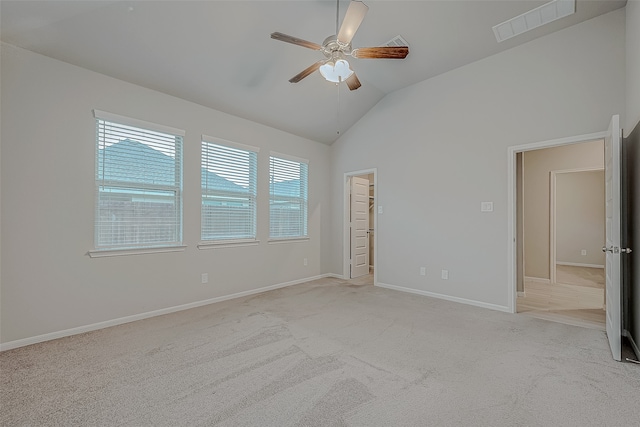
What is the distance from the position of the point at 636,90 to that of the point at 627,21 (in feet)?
2.87

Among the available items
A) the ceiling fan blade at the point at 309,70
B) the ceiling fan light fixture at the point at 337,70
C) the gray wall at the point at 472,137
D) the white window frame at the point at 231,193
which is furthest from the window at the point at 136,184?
the gray wall at the point at 472,137

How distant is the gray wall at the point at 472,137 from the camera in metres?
3.05

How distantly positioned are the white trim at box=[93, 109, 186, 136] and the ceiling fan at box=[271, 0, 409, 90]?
180 cm

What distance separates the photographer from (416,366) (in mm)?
2240

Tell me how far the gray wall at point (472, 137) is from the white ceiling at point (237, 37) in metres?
0.31

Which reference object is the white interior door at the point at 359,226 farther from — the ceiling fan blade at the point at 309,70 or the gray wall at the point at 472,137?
the ceiling fan blade at the point at 309,70

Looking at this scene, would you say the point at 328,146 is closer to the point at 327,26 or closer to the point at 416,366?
the point at 327,26

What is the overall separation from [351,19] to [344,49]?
35cm

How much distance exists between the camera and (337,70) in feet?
8.87

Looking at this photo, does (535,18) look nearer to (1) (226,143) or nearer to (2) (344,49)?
(2) (344,49)

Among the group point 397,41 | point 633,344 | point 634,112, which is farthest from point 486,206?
point 397,41

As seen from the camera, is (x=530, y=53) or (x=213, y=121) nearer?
(x=530, y=53)

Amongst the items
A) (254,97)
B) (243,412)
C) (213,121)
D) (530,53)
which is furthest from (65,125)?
(530,53)

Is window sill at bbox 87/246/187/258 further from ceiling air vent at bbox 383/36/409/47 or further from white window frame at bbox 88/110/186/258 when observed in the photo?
ceiling air vent at bbox 383/36/409/47
